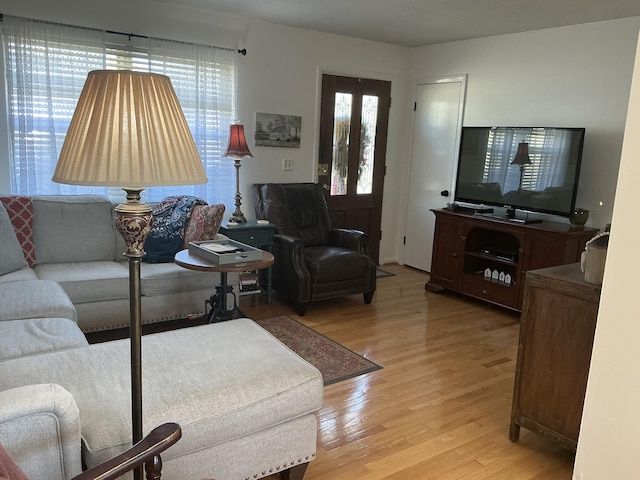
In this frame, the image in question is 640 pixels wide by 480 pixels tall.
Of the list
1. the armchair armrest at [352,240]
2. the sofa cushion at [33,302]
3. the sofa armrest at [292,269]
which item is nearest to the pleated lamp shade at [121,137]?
the sofa cushion at [33,302]

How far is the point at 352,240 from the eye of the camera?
4461mm

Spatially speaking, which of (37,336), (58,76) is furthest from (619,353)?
(58,76)

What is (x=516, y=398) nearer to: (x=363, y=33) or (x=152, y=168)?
(x=152, y=168)

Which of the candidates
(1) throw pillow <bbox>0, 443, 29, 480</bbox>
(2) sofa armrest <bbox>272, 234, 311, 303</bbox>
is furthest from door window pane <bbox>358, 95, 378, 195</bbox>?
(1) throw pillow <bbox>0, 443, 29, 480</bbox>

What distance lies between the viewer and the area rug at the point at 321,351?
307 centimetres

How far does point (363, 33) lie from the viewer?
4.82 meters

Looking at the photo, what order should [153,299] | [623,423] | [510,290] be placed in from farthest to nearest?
[510,290] < [153,299] < [623,423]

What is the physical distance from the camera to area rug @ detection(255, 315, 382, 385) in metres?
3.07

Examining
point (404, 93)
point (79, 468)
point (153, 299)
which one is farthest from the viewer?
point (404, 93)

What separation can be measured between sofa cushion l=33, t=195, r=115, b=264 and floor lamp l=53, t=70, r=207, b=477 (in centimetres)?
259

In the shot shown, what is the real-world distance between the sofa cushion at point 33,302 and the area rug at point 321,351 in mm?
1377

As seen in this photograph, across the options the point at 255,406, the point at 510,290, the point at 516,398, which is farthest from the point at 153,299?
the point at 510,290

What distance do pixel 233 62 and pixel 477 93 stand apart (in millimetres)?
2265

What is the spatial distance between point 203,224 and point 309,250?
1005 mm
